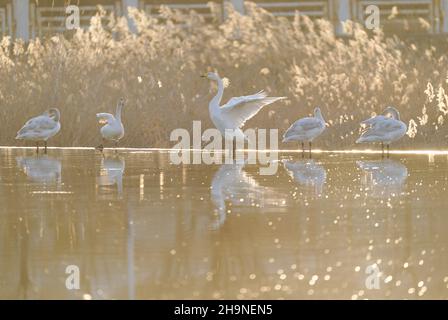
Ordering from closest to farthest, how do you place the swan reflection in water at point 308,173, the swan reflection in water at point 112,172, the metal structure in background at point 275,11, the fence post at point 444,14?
the swan reflection in water at point 308,173, the swan reflection in water at point 112,172, the fence post at point 444,14, the metal structure in background at point 275,11

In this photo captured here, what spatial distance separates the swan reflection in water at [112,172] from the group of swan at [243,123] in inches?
73.7

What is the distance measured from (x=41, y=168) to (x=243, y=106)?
4.70 meters

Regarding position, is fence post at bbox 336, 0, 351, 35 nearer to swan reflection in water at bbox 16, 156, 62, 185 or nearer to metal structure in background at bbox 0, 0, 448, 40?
metal structure in background at bbox 0, 0, 448, 40

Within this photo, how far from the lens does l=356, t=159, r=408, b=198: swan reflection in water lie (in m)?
14.7

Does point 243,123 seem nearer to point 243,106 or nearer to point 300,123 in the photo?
point 243,106

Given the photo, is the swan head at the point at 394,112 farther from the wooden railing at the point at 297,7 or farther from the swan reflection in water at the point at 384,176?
the wooden railing at the point at 297,7

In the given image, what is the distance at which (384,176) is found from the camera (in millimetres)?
16750

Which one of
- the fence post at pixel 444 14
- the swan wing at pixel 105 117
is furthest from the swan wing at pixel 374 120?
the fence post at pixel 444 14

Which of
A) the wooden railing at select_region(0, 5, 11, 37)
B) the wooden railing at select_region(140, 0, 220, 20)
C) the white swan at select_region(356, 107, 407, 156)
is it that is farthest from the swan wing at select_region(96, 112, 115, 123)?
the wooden railing at select_region(0, 5, 11, 37)

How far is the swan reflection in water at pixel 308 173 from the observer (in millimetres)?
15413

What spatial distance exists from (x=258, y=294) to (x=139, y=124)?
17.3 meters

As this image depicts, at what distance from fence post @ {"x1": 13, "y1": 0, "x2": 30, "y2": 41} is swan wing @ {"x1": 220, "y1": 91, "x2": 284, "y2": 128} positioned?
1504 centimetres

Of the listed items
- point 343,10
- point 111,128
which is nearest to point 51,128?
point 111,128
